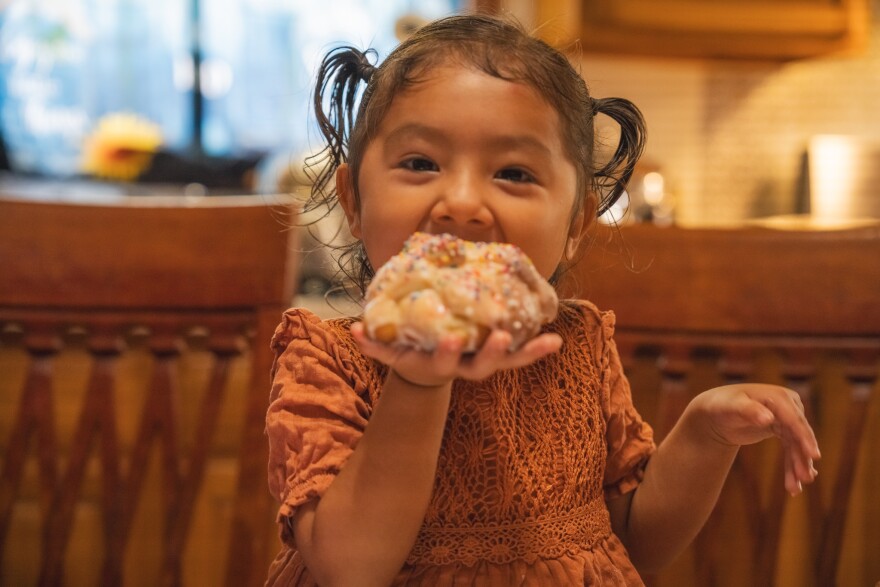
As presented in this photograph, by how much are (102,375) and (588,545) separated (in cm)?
57

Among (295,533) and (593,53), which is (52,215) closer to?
(295,533)

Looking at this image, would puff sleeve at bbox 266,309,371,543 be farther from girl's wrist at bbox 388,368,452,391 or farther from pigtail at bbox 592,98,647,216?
pigtail at bbox 592,98,647,216

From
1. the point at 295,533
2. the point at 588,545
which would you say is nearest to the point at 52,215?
the point at 295,533

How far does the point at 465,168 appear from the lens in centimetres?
65

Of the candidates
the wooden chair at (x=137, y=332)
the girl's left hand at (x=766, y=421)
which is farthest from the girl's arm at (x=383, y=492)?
the wooden chair at (x=137, y=332)

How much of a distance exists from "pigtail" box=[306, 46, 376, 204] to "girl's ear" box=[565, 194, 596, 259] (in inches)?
8.9

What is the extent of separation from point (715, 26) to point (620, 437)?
9.62ft

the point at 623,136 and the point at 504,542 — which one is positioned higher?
the point at 623,136

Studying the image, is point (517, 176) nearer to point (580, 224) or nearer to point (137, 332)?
point (580, 224)

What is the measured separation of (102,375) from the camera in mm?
963

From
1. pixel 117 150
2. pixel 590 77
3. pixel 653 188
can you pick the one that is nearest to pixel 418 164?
pixel 590 77

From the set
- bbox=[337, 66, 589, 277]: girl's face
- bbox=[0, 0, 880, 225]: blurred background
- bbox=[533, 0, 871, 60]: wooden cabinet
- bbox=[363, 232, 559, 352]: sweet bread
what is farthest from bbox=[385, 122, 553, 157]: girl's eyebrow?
bbox=[533, 0, 871, 60]: wooden cabinet

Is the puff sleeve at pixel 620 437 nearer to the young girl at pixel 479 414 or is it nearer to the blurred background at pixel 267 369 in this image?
the young girl at pixel 479 414

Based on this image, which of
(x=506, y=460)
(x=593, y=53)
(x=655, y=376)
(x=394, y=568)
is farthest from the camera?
(x=593, y=53)
